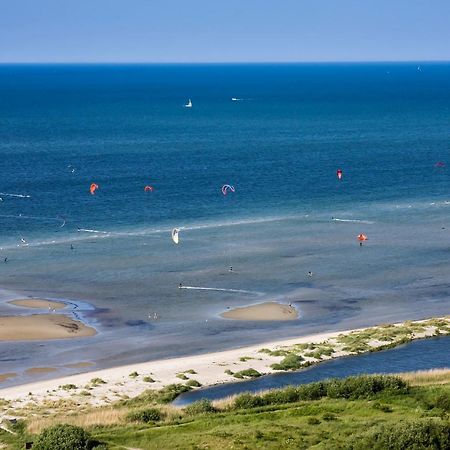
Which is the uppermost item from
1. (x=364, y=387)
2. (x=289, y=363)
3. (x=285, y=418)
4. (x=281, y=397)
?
(x=364, y=387)

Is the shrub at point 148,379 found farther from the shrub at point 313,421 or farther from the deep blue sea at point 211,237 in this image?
the shrub at point 313,421

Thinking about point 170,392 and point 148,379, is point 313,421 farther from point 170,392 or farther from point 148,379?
point 148,379

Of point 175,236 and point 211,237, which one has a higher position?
point 175,236

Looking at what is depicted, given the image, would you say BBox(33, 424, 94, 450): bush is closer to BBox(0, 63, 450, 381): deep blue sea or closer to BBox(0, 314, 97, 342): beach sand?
BBox(0, 63, 450, 381): deep blue sea

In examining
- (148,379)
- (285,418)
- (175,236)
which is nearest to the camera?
(285,418)

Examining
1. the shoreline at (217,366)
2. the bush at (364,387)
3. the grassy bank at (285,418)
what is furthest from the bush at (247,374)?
the bush at (364,387)

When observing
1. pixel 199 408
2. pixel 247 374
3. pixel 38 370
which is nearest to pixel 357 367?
pixel 247 374

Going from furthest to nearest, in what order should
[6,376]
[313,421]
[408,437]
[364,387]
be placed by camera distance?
[6,376]
[364,387]
[313,421]
[408,437]

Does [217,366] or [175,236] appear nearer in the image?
[217,366]

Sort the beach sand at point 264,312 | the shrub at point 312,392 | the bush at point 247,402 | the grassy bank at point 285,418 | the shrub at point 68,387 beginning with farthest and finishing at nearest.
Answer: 1. the beach sand at point 264,312
2. the shrub at point 68,387
3. the shrub at point 312,392
4. the bush at point 247,402
5. the grassy bank at point 285,418
